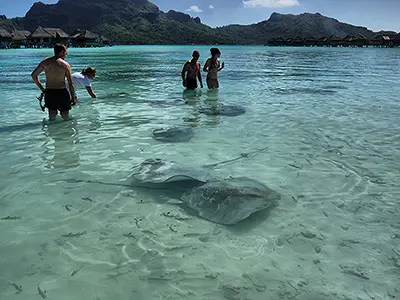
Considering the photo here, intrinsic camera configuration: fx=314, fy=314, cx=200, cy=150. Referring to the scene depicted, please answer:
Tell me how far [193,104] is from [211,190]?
7078 mm

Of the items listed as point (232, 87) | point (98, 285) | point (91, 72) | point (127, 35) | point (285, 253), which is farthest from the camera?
point (127, 35)

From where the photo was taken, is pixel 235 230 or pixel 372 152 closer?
pixel 235 230

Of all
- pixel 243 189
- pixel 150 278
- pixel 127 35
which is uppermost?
pixel 127 35

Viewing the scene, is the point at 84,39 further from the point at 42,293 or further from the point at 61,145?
the point at 42,293

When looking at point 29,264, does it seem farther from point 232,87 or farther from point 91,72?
point 232,87

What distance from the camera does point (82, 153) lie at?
5.99 meters

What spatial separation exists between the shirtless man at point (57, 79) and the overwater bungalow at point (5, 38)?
88613 mm

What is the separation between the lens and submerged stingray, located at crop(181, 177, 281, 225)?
3.71m

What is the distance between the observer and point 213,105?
10.7m

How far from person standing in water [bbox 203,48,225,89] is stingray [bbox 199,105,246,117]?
2.23 m

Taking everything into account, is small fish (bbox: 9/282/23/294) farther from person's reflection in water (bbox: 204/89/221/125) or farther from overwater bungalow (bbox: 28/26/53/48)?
overwater bungalow (bbox: 28/26/53/48)

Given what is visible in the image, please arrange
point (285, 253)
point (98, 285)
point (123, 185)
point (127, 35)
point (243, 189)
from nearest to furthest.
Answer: point (98, 285) → point (285, 253) → point (243, 189) → point (123, 185) → point (127, 35)

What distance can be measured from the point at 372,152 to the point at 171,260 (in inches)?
187

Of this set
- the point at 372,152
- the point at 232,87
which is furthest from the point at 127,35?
the point at 372,152
